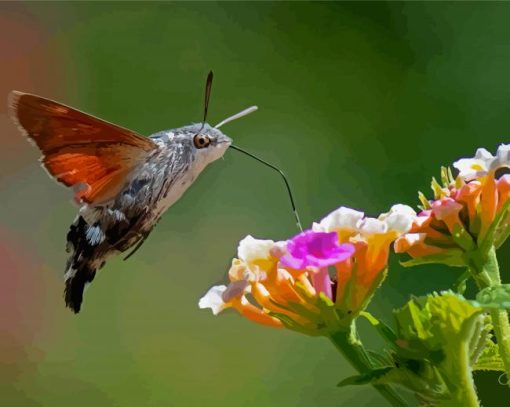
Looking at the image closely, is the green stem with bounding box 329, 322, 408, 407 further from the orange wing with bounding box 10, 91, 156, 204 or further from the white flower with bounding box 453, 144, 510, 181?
the orange wing with bounding box 10, 91, 156, 204

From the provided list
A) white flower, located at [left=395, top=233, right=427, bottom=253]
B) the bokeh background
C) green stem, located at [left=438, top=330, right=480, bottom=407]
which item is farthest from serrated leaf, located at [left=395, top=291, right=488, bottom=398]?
the bokeh background

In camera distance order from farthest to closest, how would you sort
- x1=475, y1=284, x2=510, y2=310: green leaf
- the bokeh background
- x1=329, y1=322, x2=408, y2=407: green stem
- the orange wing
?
1. the bokeh background
2. the orange wing
3. x1=329, y1=322, x2=408, y2=407: green stem
4. x1=475, y1=284, x2=510, y2=310: green leaf

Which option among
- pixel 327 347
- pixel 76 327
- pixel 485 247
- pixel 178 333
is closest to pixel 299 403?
pixel 327 347

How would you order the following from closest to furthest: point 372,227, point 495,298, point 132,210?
1. point 495,298
2. point 372,227
3. point 132,210

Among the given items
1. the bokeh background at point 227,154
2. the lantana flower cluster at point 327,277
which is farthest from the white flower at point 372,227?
the bokeh background at point 227,154

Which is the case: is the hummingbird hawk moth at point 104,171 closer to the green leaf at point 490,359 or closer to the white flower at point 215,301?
the white flower at point 215,301

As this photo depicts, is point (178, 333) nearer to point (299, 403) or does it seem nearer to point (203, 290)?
point (203, 290)

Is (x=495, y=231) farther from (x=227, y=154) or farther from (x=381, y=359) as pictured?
(x=227, y=154)

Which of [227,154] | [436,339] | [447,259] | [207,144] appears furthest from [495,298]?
[227,154]
